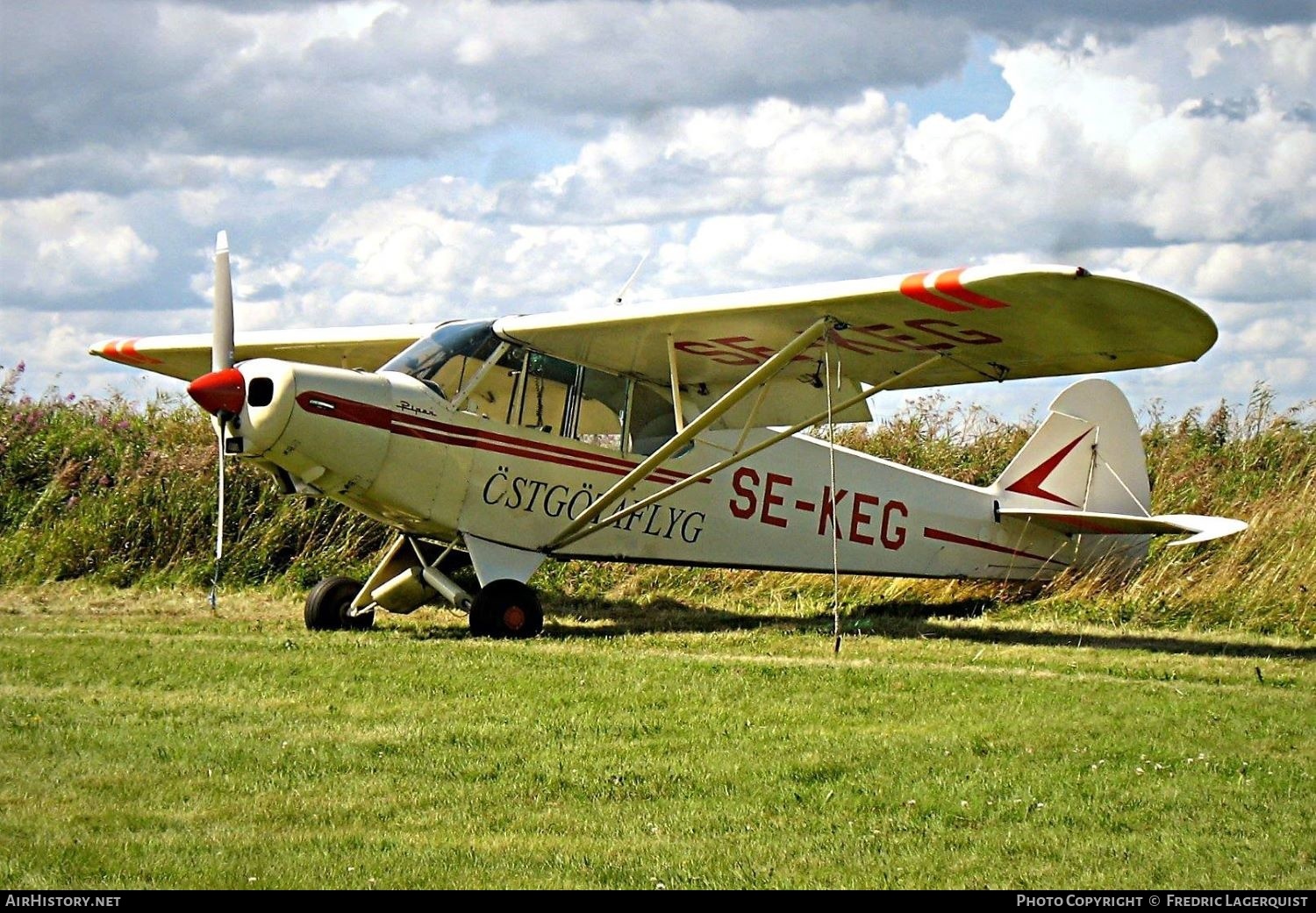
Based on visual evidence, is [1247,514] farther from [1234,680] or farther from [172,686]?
[172,686]

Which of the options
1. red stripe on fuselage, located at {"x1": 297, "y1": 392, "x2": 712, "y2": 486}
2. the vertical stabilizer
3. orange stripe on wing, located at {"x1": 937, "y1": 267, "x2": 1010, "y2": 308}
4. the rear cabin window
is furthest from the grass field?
the vertical stabilizer

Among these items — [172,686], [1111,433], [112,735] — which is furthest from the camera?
[1111,433]

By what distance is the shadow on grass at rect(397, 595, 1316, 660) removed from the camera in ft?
37.7

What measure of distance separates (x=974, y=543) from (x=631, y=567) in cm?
391

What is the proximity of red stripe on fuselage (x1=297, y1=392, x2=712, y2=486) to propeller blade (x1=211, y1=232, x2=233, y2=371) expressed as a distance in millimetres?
1196

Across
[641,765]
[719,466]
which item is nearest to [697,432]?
[719,466]

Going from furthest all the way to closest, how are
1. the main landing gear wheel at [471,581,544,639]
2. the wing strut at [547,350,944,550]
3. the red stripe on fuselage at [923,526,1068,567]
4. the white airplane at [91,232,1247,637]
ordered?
the red stripe on fuselage at [923,526,1068,567]
the wing strut at [547,350,944,550]
the main landing gear wheel at [471,581,544,639]
the white airplane at [91,232,1247,637]

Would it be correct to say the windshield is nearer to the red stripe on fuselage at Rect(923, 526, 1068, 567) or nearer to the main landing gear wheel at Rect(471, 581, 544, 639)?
the main landing gear wheel at Rect(471, 581, 544, 639)

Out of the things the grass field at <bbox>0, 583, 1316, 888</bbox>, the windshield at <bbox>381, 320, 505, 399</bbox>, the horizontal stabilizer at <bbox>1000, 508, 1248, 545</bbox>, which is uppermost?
the windshield at <bbox>381, 320, 505, 399</bbox>

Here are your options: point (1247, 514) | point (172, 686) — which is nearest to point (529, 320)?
point (172, 686)

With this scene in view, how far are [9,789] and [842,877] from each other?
11.2 feet

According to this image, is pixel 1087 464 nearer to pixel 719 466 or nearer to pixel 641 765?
pixel 719 466

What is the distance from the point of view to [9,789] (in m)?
5.90

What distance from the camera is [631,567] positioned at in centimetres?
1584
